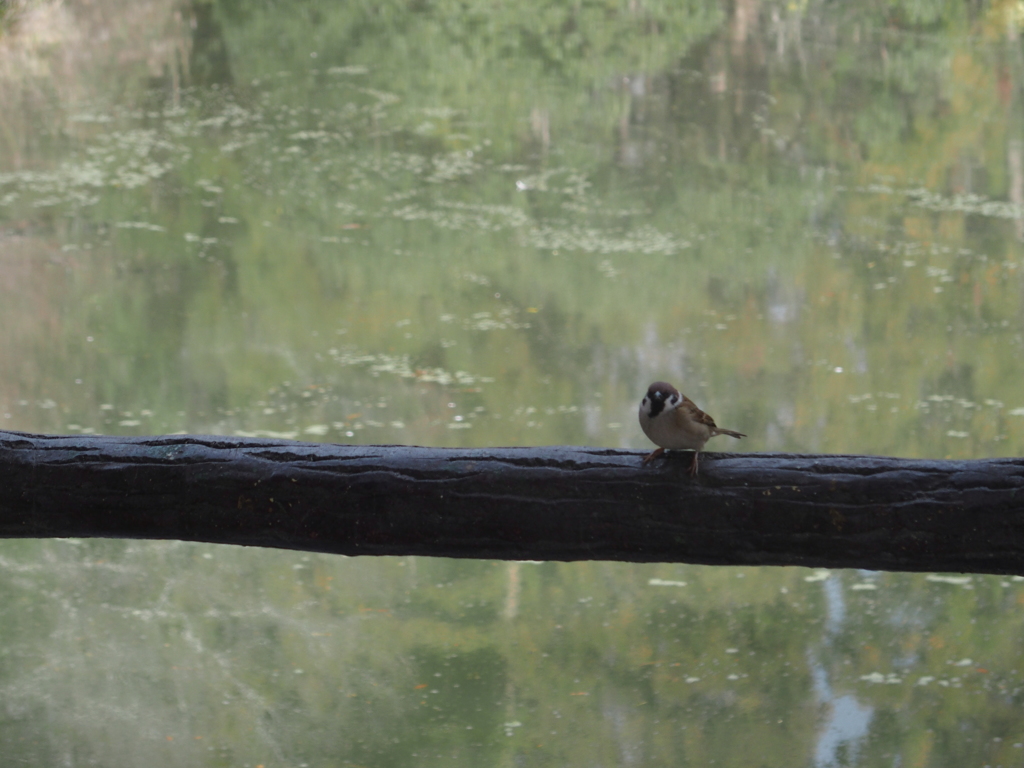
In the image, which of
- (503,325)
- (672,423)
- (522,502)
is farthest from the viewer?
(503,325)

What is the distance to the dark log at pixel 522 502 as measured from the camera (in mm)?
1913

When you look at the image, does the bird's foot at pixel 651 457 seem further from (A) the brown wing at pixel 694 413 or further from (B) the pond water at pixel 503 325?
(B) the pond water at pixel 503 325

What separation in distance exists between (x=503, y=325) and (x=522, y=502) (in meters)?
4.23

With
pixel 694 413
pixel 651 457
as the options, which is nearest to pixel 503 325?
pixel 694 413

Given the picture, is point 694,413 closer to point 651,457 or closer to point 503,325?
point 651,457

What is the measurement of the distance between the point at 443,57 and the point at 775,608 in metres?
8.77

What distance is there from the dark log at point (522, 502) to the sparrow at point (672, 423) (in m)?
0.06

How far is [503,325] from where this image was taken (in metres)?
6.18

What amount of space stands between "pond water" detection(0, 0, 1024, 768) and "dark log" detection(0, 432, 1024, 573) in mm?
1331

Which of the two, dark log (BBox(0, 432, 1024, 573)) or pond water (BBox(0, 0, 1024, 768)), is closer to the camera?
dark log (BBox(0, 432, 1024, 573))

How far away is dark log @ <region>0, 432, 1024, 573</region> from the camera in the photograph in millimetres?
1913

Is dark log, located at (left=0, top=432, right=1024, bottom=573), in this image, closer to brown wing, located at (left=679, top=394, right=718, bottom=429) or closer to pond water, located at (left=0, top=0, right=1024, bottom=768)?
brown wing, located at (left=679, top=394, right=718, bottom=429)

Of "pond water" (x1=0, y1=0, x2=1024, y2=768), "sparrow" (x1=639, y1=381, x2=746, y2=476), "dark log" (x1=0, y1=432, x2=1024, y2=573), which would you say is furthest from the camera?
"pond water" (x1=0, y1=0, x2=1024, y2=768)

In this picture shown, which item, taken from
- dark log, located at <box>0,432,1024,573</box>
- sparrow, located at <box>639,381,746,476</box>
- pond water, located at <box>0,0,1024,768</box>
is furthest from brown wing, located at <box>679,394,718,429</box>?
pond water, located at <box>0,0,1024,768</box>
